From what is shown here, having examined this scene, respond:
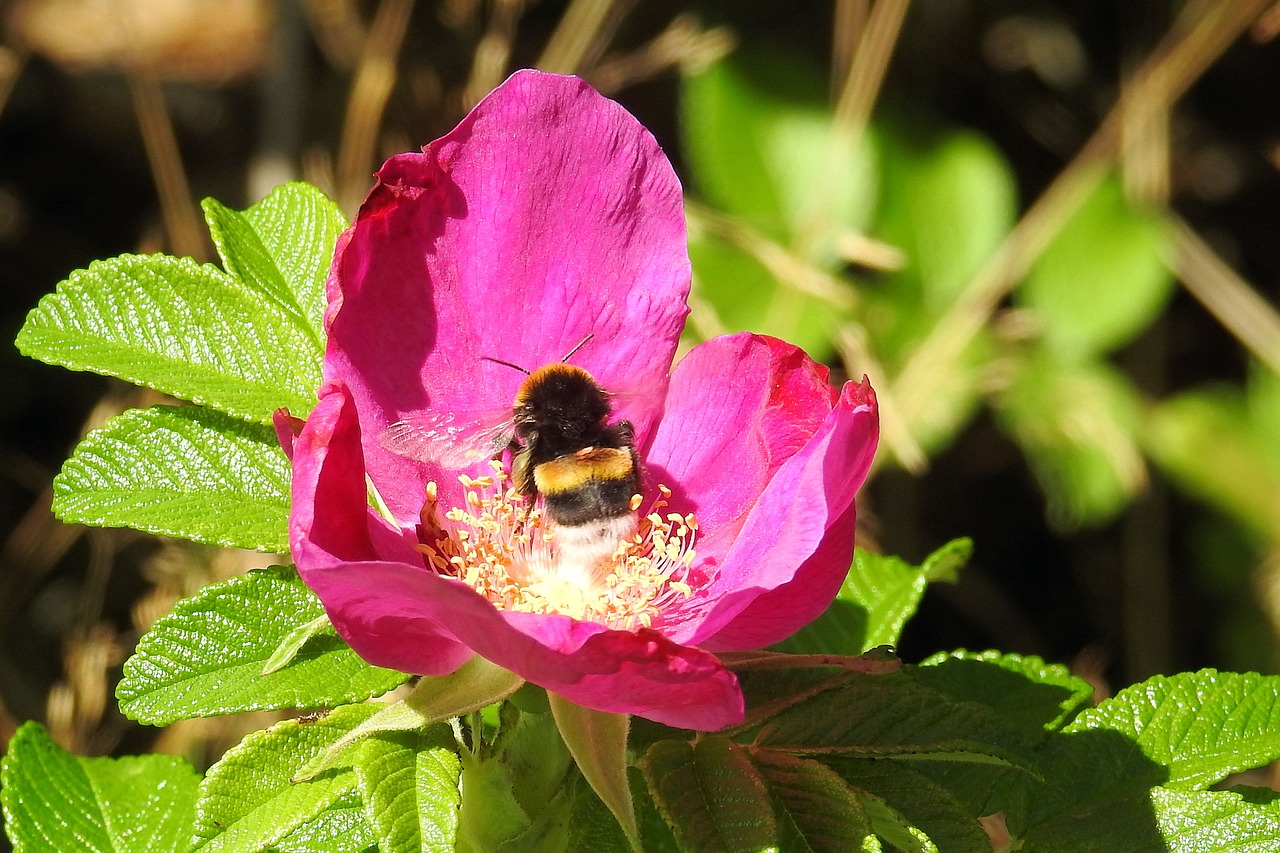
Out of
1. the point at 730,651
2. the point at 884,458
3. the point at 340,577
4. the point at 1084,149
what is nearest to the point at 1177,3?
the point at 1084,149

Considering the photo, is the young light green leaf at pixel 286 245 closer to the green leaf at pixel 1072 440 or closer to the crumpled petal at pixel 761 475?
the crumpled petal at pixel 761 475

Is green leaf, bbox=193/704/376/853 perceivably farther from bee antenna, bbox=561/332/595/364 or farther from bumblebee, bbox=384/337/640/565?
bee antenna, bbox=561/332/595/364

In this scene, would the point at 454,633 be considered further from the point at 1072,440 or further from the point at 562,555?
the point at 1072,440

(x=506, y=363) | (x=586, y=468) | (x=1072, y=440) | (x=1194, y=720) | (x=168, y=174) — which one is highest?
(x=168, y=174)

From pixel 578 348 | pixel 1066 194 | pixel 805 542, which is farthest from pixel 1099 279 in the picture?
pixel 805 542

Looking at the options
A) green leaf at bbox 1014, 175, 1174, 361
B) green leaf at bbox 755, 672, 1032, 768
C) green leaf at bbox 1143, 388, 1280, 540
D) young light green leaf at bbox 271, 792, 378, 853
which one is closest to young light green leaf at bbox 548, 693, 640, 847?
green leaf at bbox 755, 672, 1032, 768
